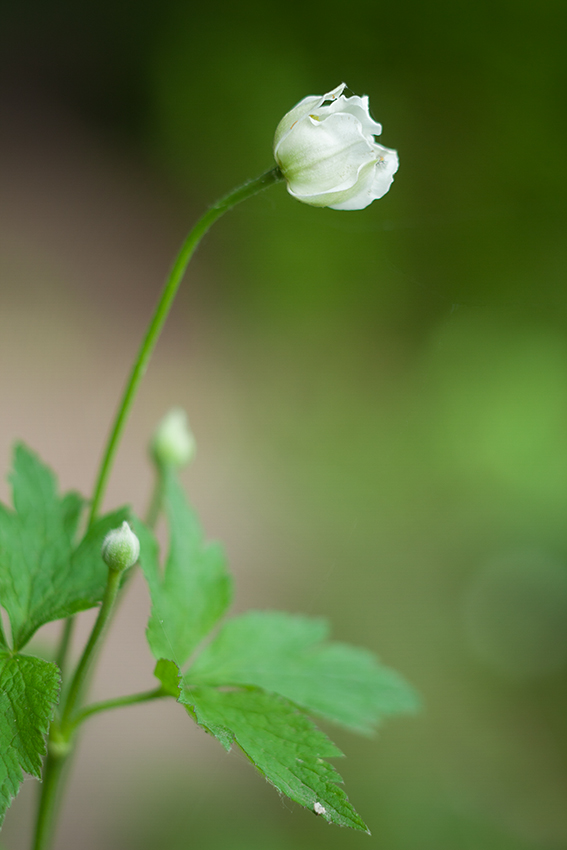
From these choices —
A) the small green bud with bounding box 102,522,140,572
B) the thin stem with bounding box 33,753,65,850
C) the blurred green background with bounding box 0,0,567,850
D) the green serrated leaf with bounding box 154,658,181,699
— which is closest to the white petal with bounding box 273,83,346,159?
the small green bud with bounding box 102,522,140,572

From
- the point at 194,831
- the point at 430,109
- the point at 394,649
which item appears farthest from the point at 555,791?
the point at 430,109

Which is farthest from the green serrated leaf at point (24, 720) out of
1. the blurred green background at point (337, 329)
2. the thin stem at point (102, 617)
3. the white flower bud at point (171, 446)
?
the blurred green background at point (337, 329)

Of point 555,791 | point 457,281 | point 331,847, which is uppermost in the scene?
point 457,281

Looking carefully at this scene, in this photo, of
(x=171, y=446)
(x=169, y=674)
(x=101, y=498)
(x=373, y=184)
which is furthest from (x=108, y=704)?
(x=373, y=184)

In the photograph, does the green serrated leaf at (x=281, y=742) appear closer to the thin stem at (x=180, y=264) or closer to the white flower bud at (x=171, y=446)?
the thin stem at (x=180, y=264)

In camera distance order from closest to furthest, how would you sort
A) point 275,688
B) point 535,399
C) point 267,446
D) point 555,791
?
point 275,688
point 555,791
point 535,399
point 267,446

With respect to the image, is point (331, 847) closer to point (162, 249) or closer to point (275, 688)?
point (275, 688)
